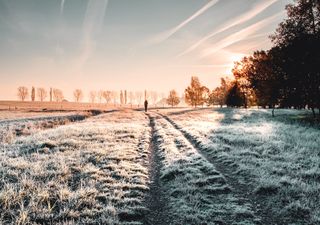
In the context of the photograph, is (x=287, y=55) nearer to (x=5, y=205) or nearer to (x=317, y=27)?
(x=317, y=27)

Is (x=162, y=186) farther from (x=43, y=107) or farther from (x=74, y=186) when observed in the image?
(x=43, y=107)

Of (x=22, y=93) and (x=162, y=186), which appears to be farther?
(x=22, y=93)

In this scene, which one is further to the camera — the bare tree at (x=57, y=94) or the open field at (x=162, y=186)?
the bare tree at (x=57, y=94)

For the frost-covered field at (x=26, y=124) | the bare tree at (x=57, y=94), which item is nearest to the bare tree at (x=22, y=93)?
the bare tree at (x=57, y=94)

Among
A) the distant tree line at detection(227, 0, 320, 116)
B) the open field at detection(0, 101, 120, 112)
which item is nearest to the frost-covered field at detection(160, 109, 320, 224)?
the distant tree line at detection(227, 0, 320, 116)

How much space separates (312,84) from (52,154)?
26.7m

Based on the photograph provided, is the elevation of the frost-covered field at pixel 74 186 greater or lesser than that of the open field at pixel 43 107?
lesser

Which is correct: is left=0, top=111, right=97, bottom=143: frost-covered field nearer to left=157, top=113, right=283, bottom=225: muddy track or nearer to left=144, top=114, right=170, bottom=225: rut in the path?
left=144, top=114, right=170, bottom=225: rut in the path

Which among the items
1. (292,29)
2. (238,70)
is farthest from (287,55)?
(238,70)

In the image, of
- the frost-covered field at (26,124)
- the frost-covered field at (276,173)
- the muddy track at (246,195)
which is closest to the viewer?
the muddy track at (246,195)

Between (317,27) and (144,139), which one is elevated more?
(317,27)

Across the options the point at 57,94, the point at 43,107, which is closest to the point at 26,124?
the point at 43,107

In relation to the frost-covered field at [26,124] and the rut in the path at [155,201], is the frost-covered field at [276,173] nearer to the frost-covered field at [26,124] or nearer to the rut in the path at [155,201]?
the rut in the path at [155,201]

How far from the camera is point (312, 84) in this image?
2791 centimetres
